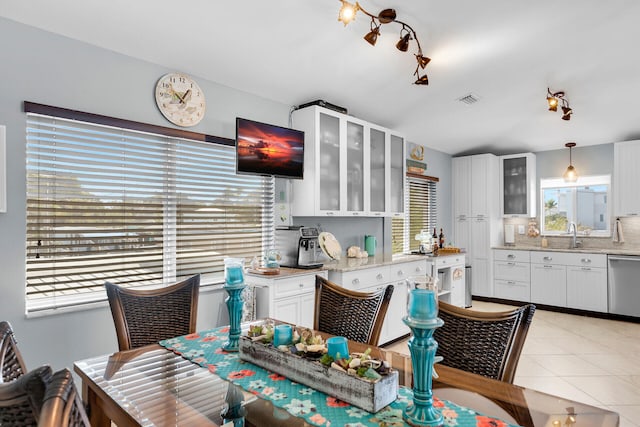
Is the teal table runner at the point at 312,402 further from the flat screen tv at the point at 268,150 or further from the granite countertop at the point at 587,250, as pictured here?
Result: the granite countertop at the point at 587,250

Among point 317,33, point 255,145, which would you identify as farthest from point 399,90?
point 255,145

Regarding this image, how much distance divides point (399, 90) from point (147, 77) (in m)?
2.40

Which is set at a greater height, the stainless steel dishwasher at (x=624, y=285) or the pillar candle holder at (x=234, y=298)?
the pillar candle holder at (x=234, y=298)

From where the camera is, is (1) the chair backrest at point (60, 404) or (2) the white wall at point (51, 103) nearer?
(1) the chair backrest at point (60, 404)

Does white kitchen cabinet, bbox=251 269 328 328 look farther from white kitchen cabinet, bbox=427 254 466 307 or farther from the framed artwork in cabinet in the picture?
white kitchen cabinet, bbox=427 254 466 307

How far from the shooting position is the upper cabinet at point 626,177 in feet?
16.4

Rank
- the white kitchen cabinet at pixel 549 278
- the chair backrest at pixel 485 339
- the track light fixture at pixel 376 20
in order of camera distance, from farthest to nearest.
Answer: the white kitchen cabinet at pixel 549 278
the track light fixture at pixel 376 20
the chair backrest at pixel 485 339

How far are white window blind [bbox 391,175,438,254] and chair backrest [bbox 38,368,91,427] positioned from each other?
190 inches

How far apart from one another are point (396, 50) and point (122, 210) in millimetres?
2485

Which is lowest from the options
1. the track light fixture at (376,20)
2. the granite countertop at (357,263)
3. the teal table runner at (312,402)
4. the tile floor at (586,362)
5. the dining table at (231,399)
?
the tile floor at (586,362)

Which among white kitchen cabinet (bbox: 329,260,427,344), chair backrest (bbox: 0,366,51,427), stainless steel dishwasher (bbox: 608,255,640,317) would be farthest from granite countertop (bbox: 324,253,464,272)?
chair backrest (bbox: 0,366,51,427)

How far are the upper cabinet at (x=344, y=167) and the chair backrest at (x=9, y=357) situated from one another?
2638 millimetres

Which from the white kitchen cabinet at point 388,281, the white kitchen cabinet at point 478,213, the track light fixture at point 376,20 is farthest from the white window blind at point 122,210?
the white kitchen cabinet at point 478,213

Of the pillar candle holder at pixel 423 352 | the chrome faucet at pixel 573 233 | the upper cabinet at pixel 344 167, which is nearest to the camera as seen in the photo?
the pillar candle holder at pixel 423 352
